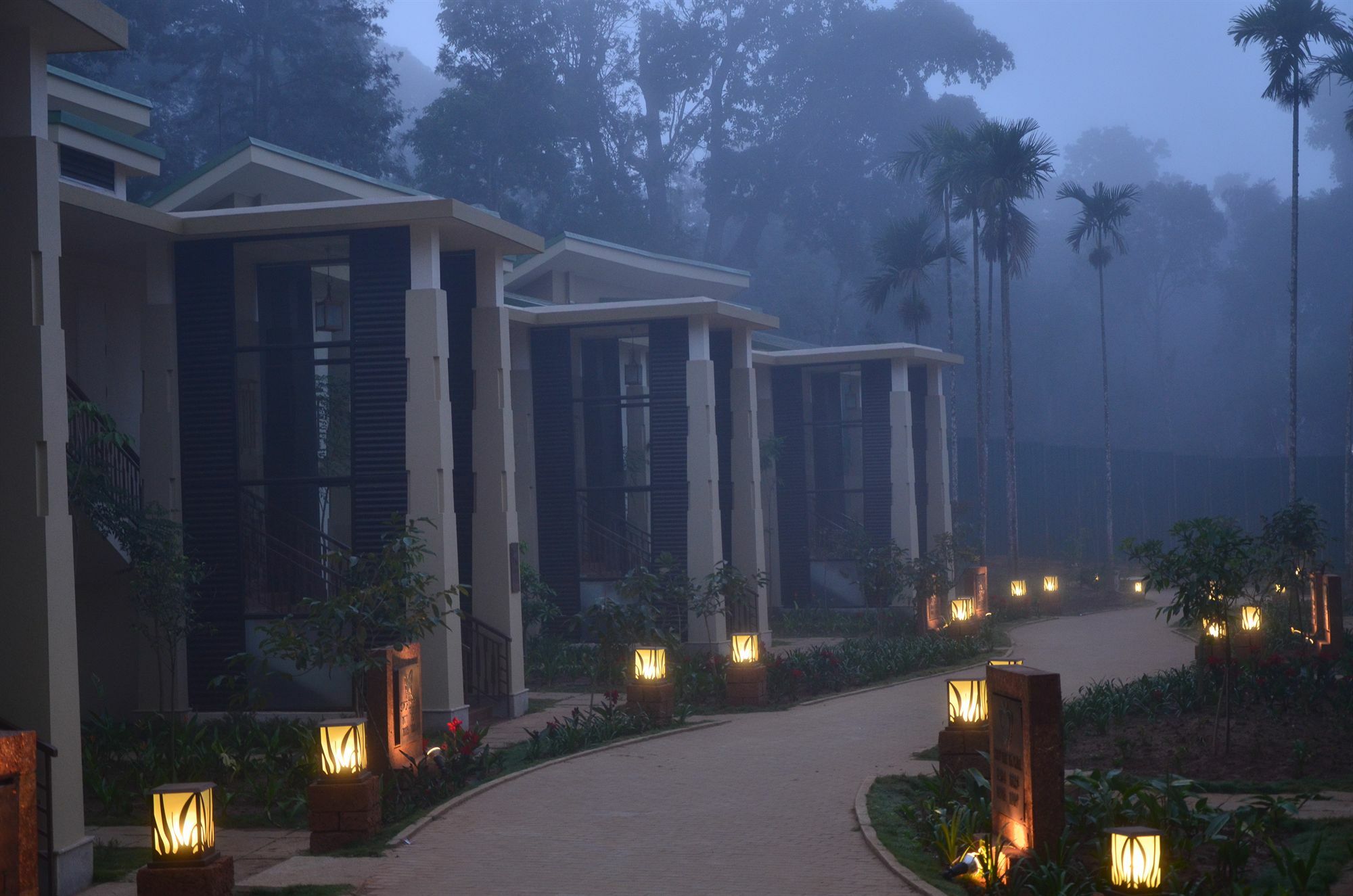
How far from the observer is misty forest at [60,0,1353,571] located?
123ft

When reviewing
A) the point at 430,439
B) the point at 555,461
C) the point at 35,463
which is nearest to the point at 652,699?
the point at 430,439

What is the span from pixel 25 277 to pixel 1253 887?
8.51 m

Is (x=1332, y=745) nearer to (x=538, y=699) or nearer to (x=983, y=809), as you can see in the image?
(x=983, y=809)

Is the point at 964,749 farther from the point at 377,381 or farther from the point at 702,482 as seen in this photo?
the point at 702,482

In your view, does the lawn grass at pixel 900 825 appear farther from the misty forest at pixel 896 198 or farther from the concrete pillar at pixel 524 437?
the misty forest at pixel 896 198

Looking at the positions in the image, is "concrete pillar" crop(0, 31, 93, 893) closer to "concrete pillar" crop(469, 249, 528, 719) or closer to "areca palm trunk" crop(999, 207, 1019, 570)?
"concrete pillar" crop(469, 249, 528, 719)

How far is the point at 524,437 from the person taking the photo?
2175cm

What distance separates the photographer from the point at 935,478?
3136 cm

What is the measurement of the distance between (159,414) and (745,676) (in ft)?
25.0

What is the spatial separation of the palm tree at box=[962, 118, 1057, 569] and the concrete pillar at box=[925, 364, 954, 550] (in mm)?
3029

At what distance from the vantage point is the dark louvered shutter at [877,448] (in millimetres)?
29250

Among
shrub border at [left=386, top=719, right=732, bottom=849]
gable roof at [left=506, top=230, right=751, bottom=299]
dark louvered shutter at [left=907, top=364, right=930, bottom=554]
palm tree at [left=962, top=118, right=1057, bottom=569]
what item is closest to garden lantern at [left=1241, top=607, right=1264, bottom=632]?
shrub border at [left=386, top=719, right=732, bottom=849]

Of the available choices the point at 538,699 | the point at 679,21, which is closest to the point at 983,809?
the point at 538,699

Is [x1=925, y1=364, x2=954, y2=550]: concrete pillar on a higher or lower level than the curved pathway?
higher
